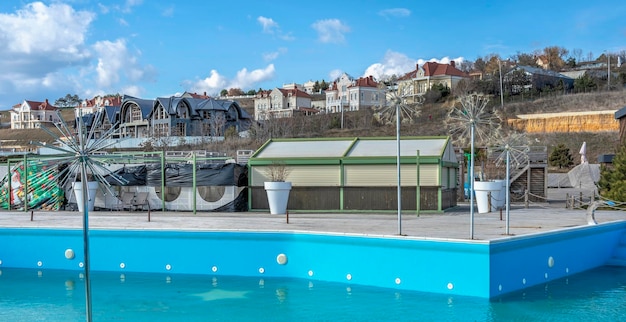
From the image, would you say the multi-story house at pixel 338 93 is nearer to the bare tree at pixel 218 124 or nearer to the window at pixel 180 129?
the bare tree at pixel 218 124

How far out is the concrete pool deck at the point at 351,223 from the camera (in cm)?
1151

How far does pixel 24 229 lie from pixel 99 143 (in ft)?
28.3

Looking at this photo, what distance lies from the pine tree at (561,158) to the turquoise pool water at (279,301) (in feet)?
118

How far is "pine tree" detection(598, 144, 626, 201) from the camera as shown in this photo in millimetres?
18672

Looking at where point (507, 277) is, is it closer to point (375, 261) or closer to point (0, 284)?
point (375, 261)

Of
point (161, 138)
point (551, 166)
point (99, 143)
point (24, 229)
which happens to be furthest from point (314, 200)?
point (161, 138)

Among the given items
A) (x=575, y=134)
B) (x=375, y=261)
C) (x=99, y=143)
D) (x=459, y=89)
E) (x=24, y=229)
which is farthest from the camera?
(x=459, y=89)

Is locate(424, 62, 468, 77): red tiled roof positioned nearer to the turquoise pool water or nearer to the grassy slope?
the grassy slope

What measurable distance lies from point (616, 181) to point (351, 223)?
1061 cm

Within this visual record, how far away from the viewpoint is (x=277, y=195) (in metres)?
16.5

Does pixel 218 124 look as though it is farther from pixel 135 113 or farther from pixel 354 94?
pixel 354 94

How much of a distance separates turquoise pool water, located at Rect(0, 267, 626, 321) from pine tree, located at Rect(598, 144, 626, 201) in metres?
7.70

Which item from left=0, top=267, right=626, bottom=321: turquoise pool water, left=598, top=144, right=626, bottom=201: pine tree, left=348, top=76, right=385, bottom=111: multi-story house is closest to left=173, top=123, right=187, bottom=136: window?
left=348, top=76, right=385, bottom=111: multi-story house

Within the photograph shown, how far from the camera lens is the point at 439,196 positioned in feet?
54.5
